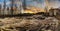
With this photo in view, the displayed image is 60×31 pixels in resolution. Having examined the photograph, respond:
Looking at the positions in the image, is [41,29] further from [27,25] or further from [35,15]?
[35,15]

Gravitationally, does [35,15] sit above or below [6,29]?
above

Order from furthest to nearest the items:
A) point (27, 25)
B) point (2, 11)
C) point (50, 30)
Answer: point (2, 11)
point (27, 25)
point (50, 30)

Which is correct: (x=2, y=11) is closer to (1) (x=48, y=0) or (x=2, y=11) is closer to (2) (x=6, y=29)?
(2) (x=6, y=29)

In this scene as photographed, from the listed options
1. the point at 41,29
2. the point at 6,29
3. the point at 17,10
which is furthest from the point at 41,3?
the point at 6,29

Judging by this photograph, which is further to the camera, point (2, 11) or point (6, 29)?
point (2, 11)

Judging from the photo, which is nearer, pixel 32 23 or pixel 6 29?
pixel 6 29

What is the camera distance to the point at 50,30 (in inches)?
66.7

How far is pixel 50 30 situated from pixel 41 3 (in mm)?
801

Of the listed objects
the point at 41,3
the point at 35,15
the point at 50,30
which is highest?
the point at 41,3

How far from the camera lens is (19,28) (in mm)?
1744

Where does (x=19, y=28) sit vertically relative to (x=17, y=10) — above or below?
below

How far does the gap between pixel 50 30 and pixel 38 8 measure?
0.73 meters

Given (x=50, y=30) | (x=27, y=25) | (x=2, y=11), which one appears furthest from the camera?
(x=2, y=11)

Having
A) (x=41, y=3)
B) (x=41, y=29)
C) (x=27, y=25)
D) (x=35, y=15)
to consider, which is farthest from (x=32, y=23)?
(x=41, y=3)
